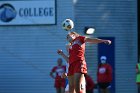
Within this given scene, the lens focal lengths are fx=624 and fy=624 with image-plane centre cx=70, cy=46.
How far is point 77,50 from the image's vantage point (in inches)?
564

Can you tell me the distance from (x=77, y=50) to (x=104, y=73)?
8780mm

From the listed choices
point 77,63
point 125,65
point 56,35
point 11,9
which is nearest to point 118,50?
point 125,65

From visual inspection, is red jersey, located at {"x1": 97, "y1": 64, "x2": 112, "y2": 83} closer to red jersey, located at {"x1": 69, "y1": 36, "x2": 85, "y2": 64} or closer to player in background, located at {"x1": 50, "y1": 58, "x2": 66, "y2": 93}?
player in background, located at {"x1": 50, "y1": 58, "x2": 66, "y2": 93}

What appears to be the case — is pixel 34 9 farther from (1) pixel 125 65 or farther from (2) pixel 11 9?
(1) pixel 125 65

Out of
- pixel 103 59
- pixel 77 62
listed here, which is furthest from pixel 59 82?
pixel 77 62

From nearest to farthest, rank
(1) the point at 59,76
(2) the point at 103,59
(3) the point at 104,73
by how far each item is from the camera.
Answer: (1) the point at 59,76 → (3) the point at 104,73 → (2) the point at 103,59

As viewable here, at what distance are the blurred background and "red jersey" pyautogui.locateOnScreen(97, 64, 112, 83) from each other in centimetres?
154

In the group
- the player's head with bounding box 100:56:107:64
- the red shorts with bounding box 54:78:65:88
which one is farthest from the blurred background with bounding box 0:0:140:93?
the red shorts with bounding box 54:78:65:88

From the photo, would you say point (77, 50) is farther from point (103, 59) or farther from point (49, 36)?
point (49, 36)

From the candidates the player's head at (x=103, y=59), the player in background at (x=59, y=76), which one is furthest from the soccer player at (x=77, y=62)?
the player's head at (x=103, y=59)

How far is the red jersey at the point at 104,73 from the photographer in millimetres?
22953

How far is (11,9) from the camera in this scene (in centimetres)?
2470

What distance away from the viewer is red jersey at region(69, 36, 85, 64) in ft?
47.0

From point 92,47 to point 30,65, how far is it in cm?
255
